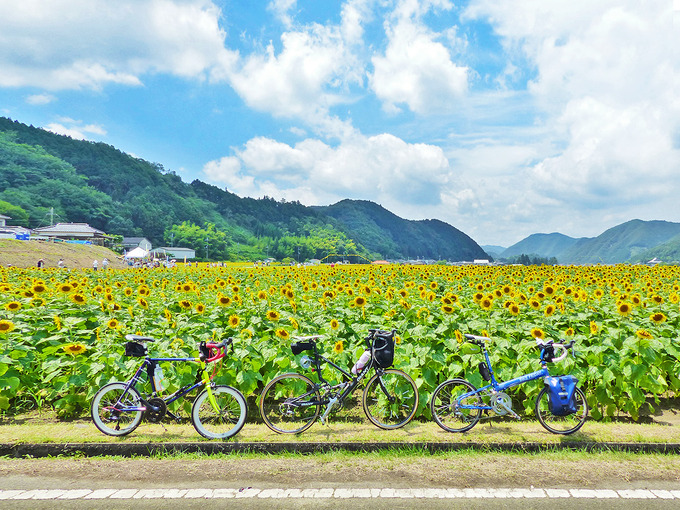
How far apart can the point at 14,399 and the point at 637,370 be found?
8.41 metres

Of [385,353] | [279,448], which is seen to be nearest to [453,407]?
[385,353]

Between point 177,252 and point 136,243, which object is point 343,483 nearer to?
point 177,252

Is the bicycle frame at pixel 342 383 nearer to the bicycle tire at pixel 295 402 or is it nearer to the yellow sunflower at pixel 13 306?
the bicycle tire at pixel 295 402

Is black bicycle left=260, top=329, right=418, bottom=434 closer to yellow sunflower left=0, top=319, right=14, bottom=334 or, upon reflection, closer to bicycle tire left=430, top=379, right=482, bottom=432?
bicycle tire left=430, top=379, right=482, bottom=432

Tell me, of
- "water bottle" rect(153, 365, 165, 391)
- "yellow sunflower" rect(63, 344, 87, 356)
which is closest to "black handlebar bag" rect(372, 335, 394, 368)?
"water bottle" rect(153, 365, 165, 391)

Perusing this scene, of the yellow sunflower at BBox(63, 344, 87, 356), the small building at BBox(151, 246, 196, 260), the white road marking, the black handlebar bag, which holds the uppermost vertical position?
the small building at BBox(151, 246, 196, 260)

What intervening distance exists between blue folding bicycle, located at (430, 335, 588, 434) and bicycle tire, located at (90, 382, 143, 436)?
3.57 m

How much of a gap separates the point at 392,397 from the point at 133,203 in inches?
5994

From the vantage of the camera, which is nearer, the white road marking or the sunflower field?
the white road marking

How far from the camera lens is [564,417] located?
5.28m

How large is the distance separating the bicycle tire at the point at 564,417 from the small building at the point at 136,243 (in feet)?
403

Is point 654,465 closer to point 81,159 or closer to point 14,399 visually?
point 14,399

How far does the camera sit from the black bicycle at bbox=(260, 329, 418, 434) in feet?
17.4

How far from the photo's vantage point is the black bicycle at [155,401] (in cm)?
508
